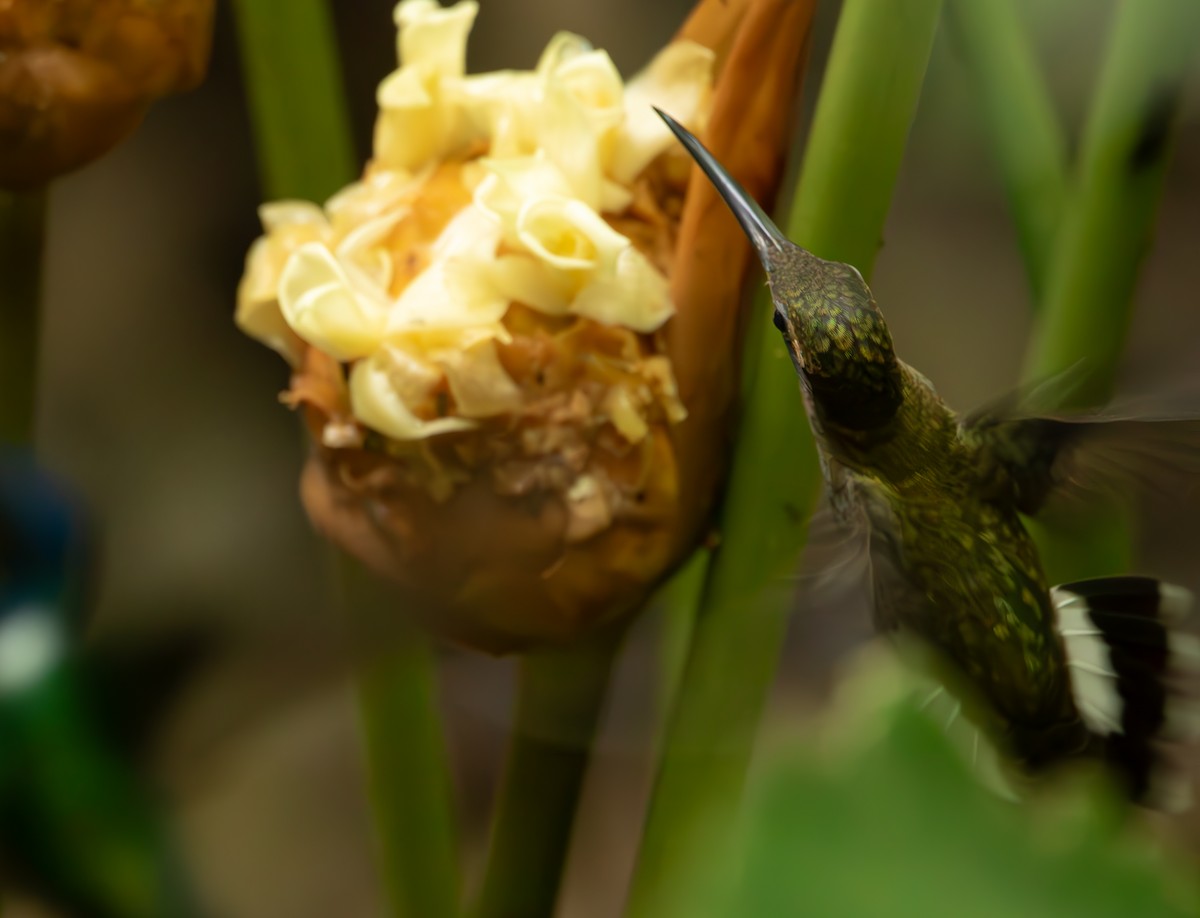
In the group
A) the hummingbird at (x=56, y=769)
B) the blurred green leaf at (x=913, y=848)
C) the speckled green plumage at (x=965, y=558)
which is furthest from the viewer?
the hummingbird at (x=56, y=769)

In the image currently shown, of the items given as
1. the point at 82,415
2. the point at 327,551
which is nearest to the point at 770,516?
the point at 327,551

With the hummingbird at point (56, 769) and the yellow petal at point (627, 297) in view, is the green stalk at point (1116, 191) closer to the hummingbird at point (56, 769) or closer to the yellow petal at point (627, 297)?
the yellow petal at point (627, 297)

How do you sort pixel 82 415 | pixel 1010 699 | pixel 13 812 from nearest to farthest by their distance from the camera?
pixel 1010 699 < pixel 13 812 < pixel 82 415

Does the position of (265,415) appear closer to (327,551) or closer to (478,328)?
(327,551)

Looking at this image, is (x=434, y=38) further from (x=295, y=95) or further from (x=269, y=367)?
(x=269, y=367)

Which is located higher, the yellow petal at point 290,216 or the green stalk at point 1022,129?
the green stalk at point 1022,129

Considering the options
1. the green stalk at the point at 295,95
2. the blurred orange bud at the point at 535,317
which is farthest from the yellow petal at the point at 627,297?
the green stalk at the point at 295,95

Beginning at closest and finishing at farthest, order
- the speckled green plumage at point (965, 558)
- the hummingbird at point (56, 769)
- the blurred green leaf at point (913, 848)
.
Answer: the blurred green leaf at point (913, 848), the speckled green plumage at point (965, 558), the hummingbird at point (56, 769)
